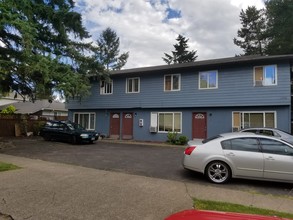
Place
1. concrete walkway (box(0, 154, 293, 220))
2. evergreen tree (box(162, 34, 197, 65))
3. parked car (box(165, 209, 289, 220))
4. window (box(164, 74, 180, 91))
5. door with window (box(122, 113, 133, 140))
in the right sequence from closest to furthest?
parked car (box(165, 209, 289, 220)) → concrete walkway (box(0, 154, 293, 220)) → window (box(164, 74, 180, 91)) → door with window (box(122, 113, 133, 140)) → evergreen tree (box(162, 34, 197, 65))

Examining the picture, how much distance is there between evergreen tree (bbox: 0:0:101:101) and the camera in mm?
14586

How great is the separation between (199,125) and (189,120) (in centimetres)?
82

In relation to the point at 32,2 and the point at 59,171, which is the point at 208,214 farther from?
the point at 32,2

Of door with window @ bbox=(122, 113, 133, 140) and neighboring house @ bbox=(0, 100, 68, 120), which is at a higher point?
neighboring house @ bbox=(0, 100, 68, 120)

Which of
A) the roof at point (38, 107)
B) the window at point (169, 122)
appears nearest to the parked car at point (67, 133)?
the window at point (169, 122)

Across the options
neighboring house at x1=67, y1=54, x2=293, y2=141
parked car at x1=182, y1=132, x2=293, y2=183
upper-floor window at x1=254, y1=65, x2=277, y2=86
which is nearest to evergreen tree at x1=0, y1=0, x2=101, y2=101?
neighboring house at x1=67, y1=54, x2=293, y2=141

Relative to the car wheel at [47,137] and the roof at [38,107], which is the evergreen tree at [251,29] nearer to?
the roof at [38,107]

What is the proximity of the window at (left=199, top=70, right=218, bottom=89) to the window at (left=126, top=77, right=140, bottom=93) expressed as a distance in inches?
208

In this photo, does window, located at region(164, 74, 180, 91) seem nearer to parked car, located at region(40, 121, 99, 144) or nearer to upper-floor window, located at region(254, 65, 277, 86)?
upper-floor window, located at region(254, 65, 277, 86)

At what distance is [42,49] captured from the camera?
1684 cm

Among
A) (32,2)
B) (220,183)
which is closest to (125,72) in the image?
(32,2)

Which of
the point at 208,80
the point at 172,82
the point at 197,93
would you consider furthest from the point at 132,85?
the point at 208,80

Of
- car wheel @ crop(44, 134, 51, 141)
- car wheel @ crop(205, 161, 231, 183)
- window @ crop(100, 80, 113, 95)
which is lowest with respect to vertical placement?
car wheel @ crop(205, 161, 231, 183)

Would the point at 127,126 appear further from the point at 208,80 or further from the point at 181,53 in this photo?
the point at 181,53
